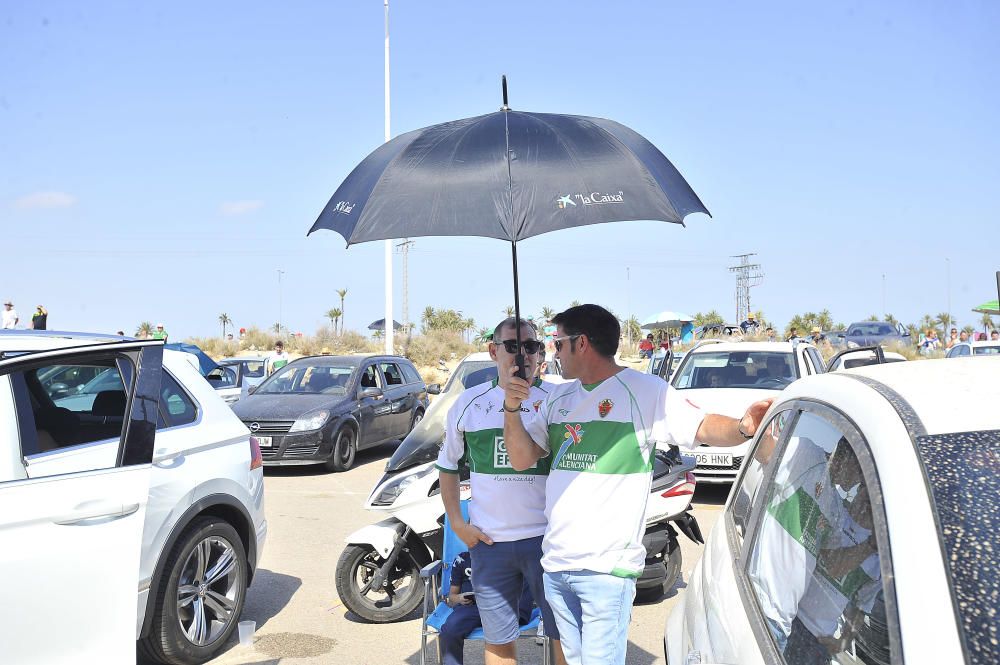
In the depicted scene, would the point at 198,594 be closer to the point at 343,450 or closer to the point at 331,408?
the point at 331,408

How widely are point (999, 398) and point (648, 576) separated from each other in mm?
4318

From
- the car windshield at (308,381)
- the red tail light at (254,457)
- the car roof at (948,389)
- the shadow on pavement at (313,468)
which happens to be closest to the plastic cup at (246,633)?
the red tail light at (254,457)

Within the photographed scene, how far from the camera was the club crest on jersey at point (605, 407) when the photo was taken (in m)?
3.21

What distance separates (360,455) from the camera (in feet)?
48.5

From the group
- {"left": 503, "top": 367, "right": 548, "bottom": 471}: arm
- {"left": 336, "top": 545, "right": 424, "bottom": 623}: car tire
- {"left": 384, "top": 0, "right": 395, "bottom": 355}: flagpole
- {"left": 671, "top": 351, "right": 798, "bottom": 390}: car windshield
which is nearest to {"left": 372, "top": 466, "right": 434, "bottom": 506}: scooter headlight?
{"left": 336, "top": 545, "right": 424, "bottom": 623}: car tire

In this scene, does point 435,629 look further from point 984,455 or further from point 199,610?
point 984,455

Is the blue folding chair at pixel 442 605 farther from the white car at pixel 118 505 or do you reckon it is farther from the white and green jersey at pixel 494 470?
the white car at pixel 118 505

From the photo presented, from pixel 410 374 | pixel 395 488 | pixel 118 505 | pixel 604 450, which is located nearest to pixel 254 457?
pixel 395 488

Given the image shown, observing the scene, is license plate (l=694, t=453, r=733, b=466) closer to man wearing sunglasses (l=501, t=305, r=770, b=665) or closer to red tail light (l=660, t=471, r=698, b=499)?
red tail light (l=660, t=471, r=698, b=499)

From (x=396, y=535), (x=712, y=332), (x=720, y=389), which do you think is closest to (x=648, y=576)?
(x=396, y=535)

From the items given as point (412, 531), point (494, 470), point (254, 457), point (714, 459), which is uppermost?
point (494, 470)

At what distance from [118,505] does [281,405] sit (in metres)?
9.67

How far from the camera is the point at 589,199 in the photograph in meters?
3.68

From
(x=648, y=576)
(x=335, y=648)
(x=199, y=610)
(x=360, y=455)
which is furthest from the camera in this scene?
(x=360, y=455)
